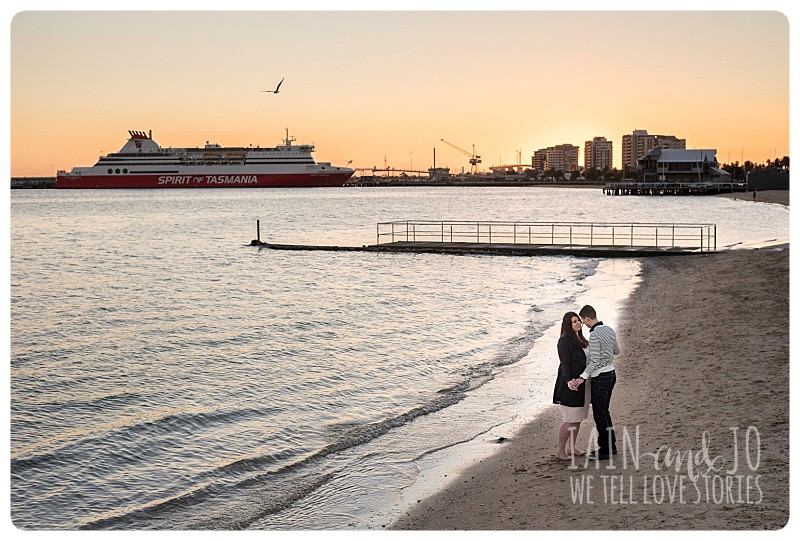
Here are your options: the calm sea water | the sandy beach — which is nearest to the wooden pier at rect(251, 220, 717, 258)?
the calm sea water

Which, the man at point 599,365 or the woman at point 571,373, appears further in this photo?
the woman at point 571,373

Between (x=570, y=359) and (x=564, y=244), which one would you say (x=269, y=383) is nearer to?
(x=570, y=359)

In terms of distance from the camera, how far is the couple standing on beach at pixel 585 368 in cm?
746

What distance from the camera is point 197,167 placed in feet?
556

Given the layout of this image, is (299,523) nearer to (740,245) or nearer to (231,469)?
(231,469)

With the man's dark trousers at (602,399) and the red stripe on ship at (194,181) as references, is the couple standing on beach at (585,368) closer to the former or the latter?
the man's dark trousers at (602,399)

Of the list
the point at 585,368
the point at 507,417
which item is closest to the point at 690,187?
the point at 507,417

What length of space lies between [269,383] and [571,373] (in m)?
8.39

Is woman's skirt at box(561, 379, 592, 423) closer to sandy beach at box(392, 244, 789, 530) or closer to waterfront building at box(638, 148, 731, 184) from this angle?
sandy beach at box(392, 244, 789, 530)

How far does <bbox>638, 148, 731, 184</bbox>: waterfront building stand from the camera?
134 m

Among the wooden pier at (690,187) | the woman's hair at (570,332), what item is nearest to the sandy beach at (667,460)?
the woman's hair at (570,332)

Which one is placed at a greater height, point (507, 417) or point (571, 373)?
point (571, 373)

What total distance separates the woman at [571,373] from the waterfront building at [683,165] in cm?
13460

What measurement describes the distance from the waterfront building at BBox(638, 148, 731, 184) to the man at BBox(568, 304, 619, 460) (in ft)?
442
